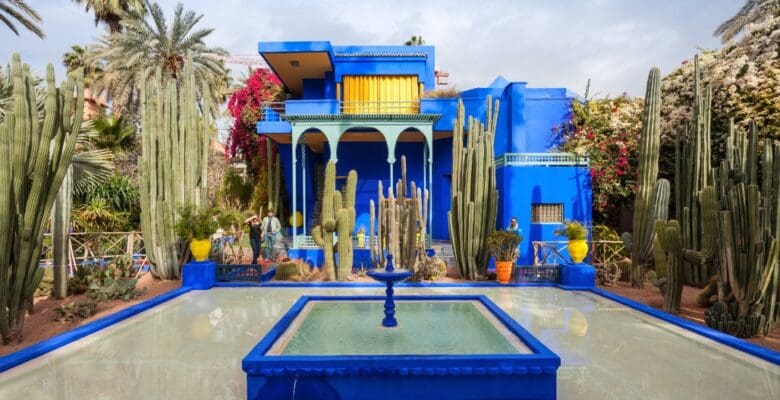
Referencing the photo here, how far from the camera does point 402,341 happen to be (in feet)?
16.6

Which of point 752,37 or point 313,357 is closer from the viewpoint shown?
point 313,357

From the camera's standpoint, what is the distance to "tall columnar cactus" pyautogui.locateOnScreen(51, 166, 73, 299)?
26.0 feet

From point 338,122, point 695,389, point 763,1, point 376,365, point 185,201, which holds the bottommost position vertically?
point 695,389

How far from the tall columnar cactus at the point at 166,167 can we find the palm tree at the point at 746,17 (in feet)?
52.3

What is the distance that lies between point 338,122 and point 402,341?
31.7 ft

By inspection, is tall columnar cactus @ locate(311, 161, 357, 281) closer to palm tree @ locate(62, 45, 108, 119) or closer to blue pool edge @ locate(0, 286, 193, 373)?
blue pool edge @ locate(0, 286, 193, 373)

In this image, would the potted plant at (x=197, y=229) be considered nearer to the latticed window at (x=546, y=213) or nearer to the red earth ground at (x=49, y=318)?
the red earth ground at (x=49, y=318)

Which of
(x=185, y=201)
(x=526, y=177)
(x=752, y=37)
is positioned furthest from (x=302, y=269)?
(x=752, y=37)

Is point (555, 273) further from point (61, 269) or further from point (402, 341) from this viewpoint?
point (61, 269)

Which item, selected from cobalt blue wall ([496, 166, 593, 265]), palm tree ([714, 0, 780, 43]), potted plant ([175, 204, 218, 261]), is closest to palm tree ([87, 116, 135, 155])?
potted plant ([175, 204, 218, 261])

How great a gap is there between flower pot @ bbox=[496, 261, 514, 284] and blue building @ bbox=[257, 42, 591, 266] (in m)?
2.59

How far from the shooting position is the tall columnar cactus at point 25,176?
544 centimetres

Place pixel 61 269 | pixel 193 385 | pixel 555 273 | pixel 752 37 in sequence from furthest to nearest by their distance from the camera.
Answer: pixel 752 37, pixel 555 273, pixel 61 269, pixel 193 385

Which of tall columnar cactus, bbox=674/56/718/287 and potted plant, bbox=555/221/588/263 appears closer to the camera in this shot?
tall columnar cactus, bbox=674/56/718/287
